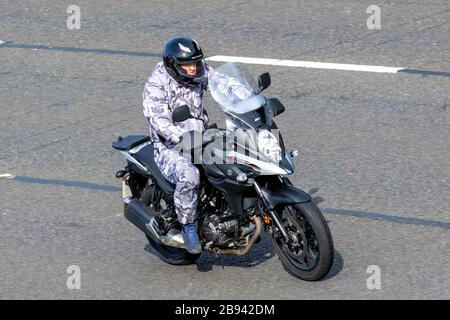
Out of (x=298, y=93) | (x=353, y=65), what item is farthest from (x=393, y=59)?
(x=298, y=93)

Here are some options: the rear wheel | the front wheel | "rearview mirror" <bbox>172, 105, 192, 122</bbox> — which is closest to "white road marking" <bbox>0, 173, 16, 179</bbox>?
the rear wheel

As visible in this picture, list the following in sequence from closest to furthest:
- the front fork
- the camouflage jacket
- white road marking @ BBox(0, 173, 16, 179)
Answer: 1. the front fork
2. the camouflage jacket
3. white road marking @ BBox(0, 173, 16, 179)

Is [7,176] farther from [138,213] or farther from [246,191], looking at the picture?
[246,191]

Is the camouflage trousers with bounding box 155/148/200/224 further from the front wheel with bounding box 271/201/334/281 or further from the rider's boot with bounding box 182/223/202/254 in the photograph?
Result: the front wheel with bounding box 271/201/334/281

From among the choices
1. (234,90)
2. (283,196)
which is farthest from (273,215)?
(234,90)

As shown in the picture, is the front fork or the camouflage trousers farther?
the camouflage trousers

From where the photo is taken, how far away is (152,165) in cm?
832

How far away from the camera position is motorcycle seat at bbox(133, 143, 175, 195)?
27.0ft

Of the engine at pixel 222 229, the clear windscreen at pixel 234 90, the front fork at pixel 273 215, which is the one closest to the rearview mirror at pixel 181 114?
the clear windscreen at pixel 234 90

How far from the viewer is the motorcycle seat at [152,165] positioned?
27.0 feet

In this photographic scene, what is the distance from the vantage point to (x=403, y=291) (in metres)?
7.75

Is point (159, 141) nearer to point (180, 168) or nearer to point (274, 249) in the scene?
point (180, 168)

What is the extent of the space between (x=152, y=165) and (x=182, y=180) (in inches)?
18.2

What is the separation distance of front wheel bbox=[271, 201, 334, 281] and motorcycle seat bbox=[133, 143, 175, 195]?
2.79ft
